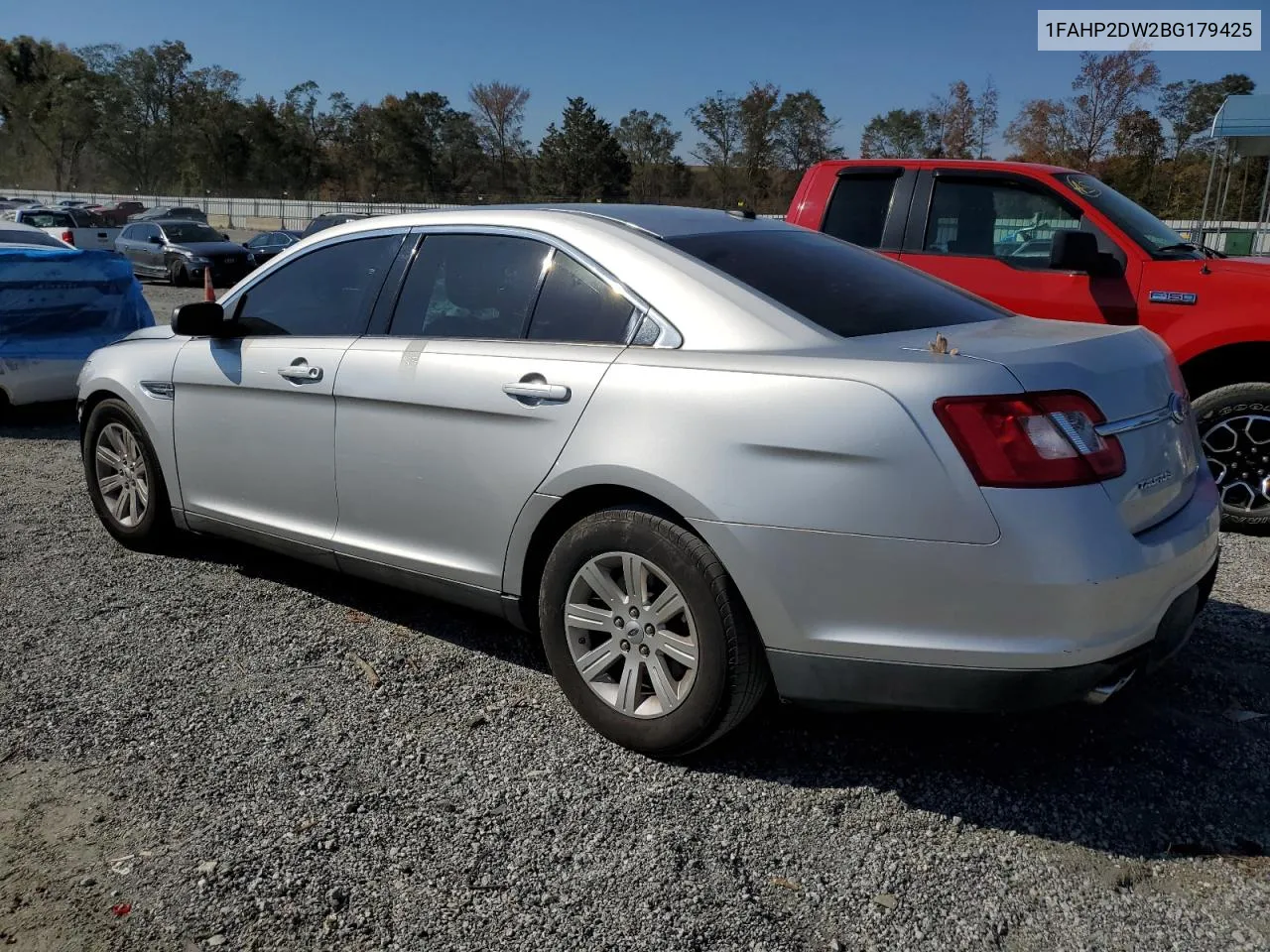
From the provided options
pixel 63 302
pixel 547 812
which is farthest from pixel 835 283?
pixel 63 302

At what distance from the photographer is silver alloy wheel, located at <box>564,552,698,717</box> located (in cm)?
295

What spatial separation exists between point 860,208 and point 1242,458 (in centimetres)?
261

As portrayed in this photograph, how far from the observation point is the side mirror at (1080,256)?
5.51 m

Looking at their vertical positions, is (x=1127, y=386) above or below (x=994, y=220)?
below

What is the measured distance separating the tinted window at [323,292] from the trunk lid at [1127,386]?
2091 mm

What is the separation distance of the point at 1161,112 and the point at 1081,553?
3958 centimetres

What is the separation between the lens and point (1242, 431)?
212 inches

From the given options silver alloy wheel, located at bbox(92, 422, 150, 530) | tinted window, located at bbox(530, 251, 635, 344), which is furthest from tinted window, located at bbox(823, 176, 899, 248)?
silver alloy wheel, located at bbox(92, 422, 150, 530)

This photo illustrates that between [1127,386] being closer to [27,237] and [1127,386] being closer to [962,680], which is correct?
[962,680]

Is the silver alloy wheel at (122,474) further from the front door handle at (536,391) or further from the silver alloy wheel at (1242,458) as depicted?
the silver alloy wheel at (1242,458)

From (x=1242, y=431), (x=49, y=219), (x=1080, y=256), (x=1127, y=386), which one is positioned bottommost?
(x=1242, y=431)

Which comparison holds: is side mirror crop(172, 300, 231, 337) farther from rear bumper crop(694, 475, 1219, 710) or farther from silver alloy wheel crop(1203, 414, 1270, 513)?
silver alloy wheel crop(1203, 414, 1270, 513)

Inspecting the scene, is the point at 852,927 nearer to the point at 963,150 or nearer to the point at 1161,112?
the point at 1161,112

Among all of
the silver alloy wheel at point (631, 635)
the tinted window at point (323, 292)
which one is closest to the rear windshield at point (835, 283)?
the silver alloy wheel at point (631, 635)
